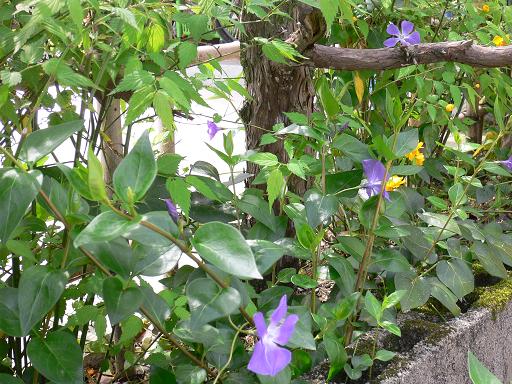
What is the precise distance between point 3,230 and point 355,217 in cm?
118

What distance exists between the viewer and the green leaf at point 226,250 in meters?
0.71

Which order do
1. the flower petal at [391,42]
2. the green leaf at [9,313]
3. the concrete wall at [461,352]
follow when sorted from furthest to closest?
the flower petal at [391,42] < the concrete wall at [461,352] < the green leaf at [9,313]

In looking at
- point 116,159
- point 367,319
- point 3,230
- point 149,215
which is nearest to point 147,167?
point 149,215

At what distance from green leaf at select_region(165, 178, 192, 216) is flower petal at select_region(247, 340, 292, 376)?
320 mm

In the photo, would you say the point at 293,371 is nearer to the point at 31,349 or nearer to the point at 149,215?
the point at 31,349

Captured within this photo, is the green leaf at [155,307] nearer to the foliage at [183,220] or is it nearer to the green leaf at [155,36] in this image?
the foliage at [183,220]

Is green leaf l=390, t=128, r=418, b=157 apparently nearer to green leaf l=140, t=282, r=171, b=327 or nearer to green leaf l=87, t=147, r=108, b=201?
green leaf l=140, t=282, r=171, b=327

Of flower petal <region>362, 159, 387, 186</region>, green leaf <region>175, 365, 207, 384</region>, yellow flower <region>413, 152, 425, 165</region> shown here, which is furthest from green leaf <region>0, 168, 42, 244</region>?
yellow flower <region>413, 152, 425, 165</region>

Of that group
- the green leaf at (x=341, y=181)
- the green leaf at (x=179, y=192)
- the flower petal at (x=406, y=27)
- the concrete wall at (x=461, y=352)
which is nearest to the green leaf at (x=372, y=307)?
the concrete wall at (x=461, y=352)

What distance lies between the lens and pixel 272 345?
0.84 meters

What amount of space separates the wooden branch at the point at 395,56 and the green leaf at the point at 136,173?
78 cm

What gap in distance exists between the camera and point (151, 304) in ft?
3.26

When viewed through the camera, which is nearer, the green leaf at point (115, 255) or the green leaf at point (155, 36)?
the green leaf at point (115, 255)

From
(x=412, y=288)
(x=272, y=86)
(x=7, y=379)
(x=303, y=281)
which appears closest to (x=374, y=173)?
(x=303, y=281)
